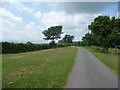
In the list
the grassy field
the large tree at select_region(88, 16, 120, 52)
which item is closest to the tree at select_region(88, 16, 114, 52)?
the large tree at select_region(88, 16, 120, 52)

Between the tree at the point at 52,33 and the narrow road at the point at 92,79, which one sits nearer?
the narrow road at the point at 92,79

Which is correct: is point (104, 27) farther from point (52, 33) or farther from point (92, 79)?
point (52, 33)

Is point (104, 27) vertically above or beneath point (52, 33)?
beneath

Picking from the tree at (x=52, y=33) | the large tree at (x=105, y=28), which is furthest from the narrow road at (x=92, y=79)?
the tree at (x=52, y=33)

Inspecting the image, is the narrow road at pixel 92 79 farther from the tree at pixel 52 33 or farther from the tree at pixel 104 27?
the tree at pixel 52 33

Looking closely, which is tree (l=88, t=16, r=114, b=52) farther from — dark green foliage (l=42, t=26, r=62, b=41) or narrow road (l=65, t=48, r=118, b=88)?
dark green foliage (l=42, t=26, r=62, b=41)

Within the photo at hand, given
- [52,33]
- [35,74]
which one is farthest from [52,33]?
[35,74]

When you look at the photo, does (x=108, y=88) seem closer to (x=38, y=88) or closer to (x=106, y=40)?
(x=38, y=88)

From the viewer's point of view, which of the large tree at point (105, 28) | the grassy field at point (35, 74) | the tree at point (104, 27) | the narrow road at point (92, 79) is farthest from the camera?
the tree at point (104, 27)

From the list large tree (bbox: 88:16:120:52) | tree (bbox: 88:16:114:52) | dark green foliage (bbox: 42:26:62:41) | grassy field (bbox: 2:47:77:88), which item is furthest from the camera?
dark green foliage (bbox: 42:26:62:41)

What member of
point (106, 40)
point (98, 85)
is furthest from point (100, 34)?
point (98, 85)

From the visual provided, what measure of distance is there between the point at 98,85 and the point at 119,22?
48.2 feet

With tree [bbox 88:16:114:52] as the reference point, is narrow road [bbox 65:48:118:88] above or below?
below

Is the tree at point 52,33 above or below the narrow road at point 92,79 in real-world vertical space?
above
